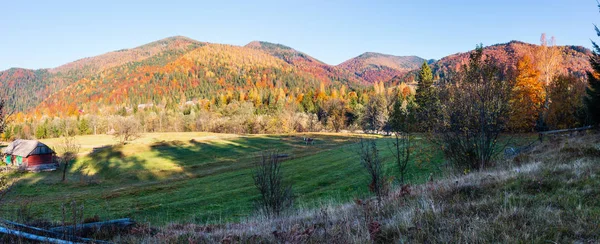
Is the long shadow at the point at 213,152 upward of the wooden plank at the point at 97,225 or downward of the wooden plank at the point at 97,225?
downward

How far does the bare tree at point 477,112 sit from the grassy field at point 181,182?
2444 mm

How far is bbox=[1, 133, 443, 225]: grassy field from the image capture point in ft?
61.9

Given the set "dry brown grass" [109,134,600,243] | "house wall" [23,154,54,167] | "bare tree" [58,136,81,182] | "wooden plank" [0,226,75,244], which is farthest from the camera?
"house wall" [23,154,54,167]

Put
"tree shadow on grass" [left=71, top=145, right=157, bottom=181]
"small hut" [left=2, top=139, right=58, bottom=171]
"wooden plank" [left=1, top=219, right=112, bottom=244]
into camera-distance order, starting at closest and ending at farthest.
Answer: "wooden plank" [left=1, top=219, right=112, bottom=244], "tree shadow on grass" [left=71, top=145, right=157, bottom=181], "small hut" [left=2, top=139, right=58, bottom=171]

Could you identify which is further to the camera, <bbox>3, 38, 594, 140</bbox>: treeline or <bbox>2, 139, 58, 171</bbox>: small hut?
<bbox>2, 139, 58, 171</bbox>: small hut

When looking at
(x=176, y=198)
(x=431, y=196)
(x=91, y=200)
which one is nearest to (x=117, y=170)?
(x=91, y=200)

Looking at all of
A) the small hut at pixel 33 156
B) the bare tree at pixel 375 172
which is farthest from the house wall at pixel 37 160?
the bare tree at pixel 375 172

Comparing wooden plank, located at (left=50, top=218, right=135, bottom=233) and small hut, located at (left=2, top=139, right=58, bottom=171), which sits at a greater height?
wooden plank, located at (left=50, top=218, right=135, bottom=233)

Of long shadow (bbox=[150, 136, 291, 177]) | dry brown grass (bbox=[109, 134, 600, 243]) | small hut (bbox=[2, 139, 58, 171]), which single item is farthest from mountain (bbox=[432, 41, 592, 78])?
small hut (bbox=[2, 139, 58, 171])

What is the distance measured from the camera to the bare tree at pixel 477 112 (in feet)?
35.6

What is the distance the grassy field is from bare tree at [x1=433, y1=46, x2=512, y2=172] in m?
2.44

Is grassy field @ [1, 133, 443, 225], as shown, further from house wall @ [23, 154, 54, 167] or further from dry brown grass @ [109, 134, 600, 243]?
house wall @ [23, 154, 54, 167]

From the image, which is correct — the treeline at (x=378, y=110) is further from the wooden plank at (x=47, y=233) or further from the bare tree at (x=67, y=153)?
the bare tree at (x=67, y=153)

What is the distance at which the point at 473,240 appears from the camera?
3223 mm
